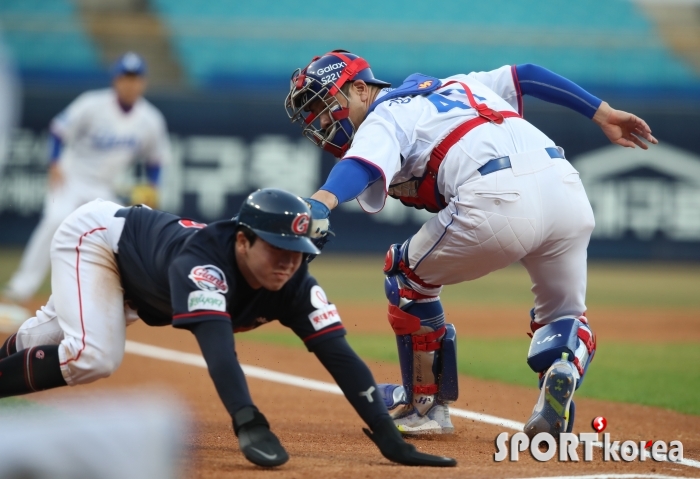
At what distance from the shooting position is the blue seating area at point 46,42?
16688mm

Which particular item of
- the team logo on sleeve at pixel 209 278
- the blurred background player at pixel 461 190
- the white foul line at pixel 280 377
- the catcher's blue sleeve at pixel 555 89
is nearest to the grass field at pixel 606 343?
the white foul line at pixel 280 377

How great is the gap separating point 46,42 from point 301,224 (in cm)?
1515

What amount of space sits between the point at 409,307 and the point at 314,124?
999 millimetres

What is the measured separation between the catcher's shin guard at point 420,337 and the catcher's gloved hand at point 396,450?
45.4 inches

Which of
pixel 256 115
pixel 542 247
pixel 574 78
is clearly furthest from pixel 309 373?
pixel 574 78

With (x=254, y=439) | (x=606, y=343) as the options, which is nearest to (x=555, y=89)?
(x=254, y=439)

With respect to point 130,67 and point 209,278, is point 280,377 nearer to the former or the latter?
point 209,278

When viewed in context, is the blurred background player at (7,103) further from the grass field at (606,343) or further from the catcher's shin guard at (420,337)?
the catcher's shin guard at (420,337)

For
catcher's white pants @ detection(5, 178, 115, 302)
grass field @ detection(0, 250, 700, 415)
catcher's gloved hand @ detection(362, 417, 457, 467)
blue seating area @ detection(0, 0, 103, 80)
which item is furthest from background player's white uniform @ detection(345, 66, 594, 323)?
blue seating area @ detection(0, 0, 103, 80)

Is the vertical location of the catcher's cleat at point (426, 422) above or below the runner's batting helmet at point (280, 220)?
below

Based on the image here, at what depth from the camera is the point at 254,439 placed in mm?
3338

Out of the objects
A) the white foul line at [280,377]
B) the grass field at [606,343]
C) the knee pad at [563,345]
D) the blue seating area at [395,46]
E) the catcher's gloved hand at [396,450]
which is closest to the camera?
the catcher's gloved hand at [396,450]

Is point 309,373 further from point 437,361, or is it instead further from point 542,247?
point 542,247

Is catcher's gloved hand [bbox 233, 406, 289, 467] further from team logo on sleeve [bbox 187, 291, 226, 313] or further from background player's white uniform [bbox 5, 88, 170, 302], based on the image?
background player's white uniform [bbox 5, 88, 170, 302]
